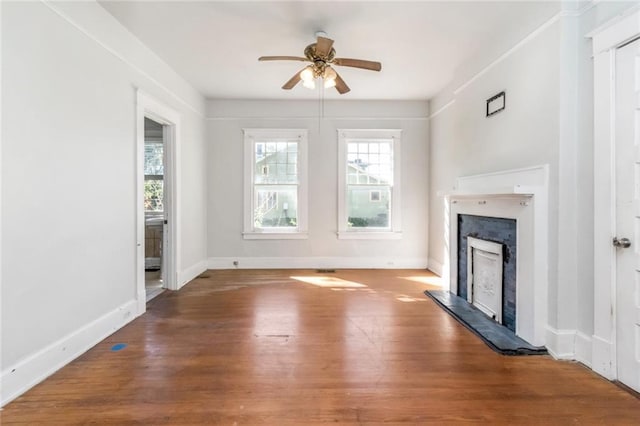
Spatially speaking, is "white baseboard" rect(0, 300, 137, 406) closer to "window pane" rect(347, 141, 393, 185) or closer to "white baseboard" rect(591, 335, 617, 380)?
"white baseboard" rect(591, 335, 617, 380)

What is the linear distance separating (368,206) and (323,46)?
2964 mm

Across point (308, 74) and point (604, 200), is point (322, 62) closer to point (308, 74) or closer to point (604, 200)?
point (308, 74)

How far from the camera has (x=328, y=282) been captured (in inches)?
167

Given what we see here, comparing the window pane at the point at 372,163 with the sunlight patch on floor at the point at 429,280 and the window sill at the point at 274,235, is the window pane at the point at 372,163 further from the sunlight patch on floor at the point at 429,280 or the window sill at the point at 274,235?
the sunlight patch on floor at the point at 429,280

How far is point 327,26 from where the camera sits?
275cm

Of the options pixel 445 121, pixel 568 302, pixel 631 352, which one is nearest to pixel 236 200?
pixel 445 121

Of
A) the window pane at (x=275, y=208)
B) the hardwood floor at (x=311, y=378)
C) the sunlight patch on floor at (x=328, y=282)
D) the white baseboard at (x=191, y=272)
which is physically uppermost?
the window pane at (x=275, y=208)

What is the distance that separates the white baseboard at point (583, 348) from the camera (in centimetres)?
207

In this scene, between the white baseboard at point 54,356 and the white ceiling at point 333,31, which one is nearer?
the white baseboard at point 54,356

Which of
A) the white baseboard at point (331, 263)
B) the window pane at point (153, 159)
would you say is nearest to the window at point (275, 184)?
the white baseboard at point (331, 263)

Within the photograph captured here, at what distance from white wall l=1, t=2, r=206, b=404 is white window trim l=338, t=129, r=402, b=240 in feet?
9.59

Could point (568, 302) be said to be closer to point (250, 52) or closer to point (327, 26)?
point (327, 26)

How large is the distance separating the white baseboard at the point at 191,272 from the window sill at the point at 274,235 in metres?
0.77

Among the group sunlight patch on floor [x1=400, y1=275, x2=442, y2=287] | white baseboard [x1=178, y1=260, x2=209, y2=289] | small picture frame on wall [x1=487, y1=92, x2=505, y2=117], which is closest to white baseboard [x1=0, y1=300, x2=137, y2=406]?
white baseboard [x1=178, y1=260, x2=209, y2=289]
